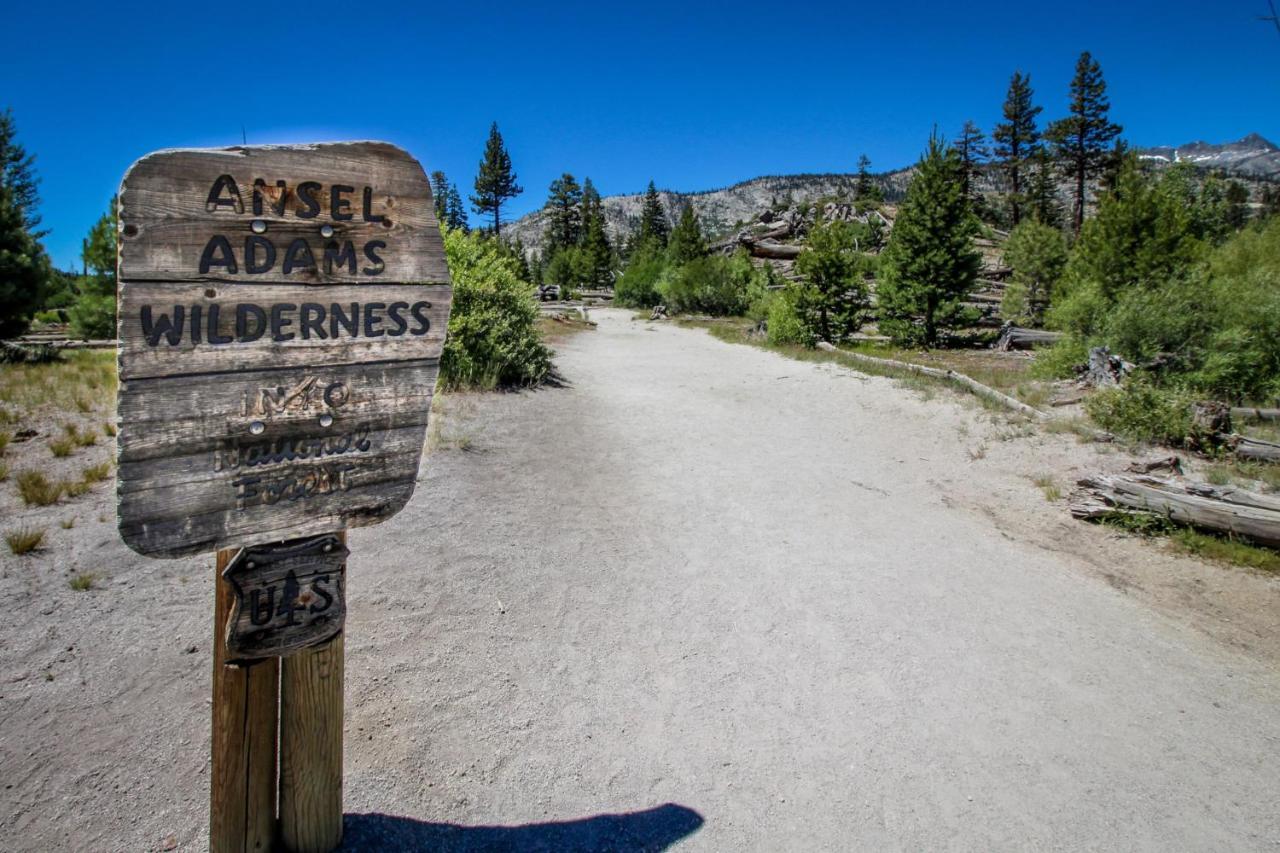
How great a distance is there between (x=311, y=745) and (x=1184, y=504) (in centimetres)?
733

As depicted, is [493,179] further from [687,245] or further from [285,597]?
[285,597]

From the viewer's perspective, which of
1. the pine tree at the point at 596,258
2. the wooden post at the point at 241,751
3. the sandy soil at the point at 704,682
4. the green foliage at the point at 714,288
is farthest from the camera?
the pine tree at the point at 596,258

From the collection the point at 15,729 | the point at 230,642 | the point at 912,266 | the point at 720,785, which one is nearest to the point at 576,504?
the point at 720,785

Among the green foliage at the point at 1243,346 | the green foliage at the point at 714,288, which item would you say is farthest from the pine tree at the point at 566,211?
the green foliage at the point at 1243,346

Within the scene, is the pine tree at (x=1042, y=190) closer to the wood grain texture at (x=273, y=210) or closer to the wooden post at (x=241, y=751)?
the wood grain texture at (x=273, y=210)

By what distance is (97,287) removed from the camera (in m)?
21.2

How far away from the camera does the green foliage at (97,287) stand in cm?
2061

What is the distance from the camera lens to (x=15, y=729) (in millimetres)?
3020

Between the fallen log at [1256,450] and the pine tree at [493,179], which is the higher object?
the pine tree at [493,179]

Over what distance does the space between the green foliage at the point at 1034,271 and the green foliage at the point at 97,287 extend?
35.5 metres

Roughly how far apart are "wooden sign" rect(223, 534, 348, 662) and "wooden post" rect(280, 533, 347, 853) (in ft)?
0.35

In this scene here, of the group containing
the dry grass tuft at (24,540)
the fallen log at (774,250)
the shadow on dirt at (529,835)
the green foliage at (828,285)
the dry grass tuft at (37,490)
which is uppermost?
the fallen log at (774,250)

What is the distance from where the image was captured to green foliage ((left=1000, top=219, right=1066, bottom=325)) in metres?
29.9

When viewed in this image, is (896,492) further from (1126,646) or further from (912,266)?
(912,266)
